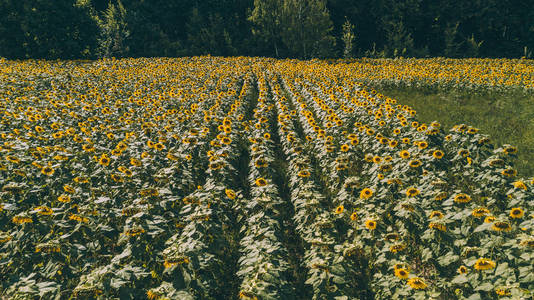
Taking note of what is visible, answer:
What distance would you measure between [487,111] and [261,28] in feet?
107

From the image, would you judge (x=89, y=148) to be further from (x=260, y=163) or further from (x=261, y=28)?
(x=261, y=28)

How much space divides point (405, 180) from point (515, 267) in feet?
5.88

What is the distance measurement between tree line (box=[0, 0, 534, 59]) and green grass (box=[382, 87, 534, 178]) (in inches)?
728

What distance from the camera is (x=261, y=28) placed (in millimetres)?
39094

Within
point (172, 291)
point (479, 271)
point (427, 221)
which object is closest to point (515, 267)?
point (479, 271)

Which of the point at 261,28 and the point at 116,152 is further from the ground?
the point at 261,28

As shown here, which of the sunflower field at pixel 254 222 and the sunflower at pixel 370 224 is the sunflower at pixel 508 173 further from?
the sunflower at pixel 370 224

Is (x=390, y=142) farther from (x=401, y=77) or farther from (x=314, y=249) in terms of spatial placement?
(x=401, y=77)

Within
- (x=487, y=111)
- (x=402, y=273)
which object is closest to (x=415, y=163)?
(x=402, y=273)

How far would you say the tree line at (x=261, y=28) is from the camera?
2855 centimetres

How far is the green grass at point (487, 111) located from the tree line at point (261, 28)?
18502 mm

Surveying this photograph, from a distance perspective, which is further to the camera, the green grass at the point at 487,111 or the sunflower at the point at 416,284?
the green grass at the point at 487,111

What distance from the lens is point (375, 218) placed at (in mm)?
3596

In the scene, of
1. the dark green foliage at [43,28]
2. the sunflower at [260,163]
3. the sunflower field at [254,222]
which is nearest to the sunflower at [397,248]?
the sunflower field at [254,222]
